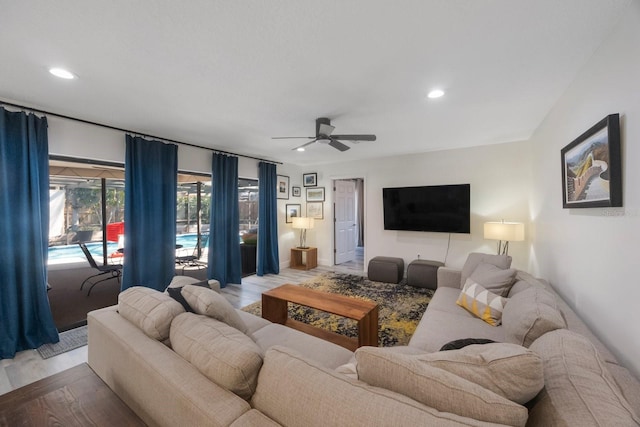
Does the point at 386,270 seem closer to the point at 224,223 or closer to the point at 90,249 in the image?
the point at 224,223

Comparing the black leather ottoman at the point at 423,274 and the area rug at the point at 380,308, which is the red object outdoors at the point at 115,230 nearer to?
the area rug at the point at 380,308

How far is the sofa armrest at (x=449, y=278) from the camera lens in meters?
2.98

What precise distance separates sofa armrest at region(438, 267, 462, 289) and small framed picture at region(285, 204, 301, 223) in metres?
3.58

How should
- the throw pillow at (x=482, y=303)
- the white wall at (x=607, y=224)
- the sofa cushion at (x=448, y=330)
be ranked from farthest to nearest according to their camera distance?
the throw pillow at (x=482, y=303), the sofa cushion at (x=448, y=330), the white wall at (x=607, y=224)

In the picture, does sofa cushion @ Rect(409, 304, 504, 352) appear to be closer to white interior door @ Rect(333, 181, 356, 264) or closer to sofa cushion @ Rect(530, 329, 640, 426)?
sofa cushion @ Rect(530, 329, 640, 426)

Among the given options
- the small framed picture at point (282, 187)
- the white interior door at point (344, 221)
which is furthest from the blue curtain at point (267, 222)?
the white interior door at point (344, 221)

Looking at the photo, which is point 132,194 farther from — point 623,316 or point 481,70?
point 623,316

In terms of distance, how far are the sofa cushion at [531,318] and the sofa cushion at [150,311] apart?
192 cm

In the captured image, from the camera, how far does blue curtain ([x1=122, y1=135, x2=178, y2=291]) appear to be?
324cm

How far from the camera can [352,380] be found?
84 centimetres

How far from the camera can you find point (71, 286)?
167 inches

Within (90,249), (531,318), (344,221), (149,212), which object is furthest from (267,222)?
(531,318)

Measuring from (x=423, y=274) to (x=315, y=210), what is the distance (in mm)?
2831

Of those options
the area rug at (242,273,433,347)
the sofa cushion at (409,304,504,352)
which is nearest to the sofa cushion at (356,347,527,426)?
the sofa cushion at (409,304,504,352)
